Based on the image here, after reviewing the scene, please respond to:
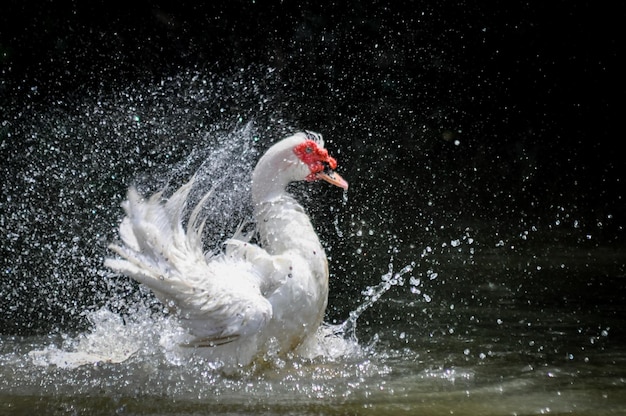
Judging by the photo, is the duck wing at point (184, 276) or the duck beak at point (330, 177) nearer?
the duck wing at point (184, 276)

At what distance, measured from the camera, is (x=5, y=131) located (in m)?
7.47

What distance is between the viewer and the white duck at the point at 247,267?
11.3 ft

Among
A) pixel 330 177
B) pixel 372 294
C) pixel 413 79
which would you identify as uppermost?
pixel 413 79

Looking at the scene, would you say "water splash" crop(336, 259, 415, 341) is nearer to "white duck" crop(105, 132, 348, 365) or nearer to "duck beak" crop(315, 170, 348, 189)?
"white duck" crop(105, 132, 348, 365)

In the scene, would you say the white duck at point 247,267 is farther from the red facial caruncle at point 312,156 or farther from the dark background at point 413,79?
the dark background at point 413,79

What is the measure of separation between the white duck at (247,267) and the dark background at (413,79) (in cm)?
395

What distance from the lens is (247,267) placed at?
3816mm

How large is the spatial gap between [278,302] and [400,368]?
0.63 m

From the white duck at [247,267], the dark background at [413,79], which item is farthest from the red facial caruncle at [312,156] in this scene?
the dark background at [413,79]

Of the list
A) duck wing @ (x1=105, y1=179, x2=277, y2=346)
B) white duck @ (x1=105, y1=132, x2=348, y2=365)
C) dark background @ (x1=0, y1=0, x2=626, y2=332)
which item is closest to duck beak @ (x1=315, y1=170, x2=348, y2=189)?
white duck @ (x1=105, y1=132, x2=348, y2=365)

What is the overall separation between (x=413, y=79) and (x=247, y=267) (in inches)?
253

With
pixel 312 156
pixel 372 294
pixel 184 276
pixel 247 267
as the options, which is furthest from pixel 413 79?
pixel 184 276

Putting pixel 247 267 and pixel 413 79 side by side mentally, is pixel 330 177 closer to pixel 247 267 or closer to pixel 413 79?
pixel 247 267

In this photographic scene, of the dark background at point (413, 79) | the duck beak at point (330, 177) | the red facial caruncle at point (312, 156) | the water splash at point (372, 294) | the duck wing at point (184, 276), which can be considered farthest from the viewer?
the dark background at point (413, 79)
